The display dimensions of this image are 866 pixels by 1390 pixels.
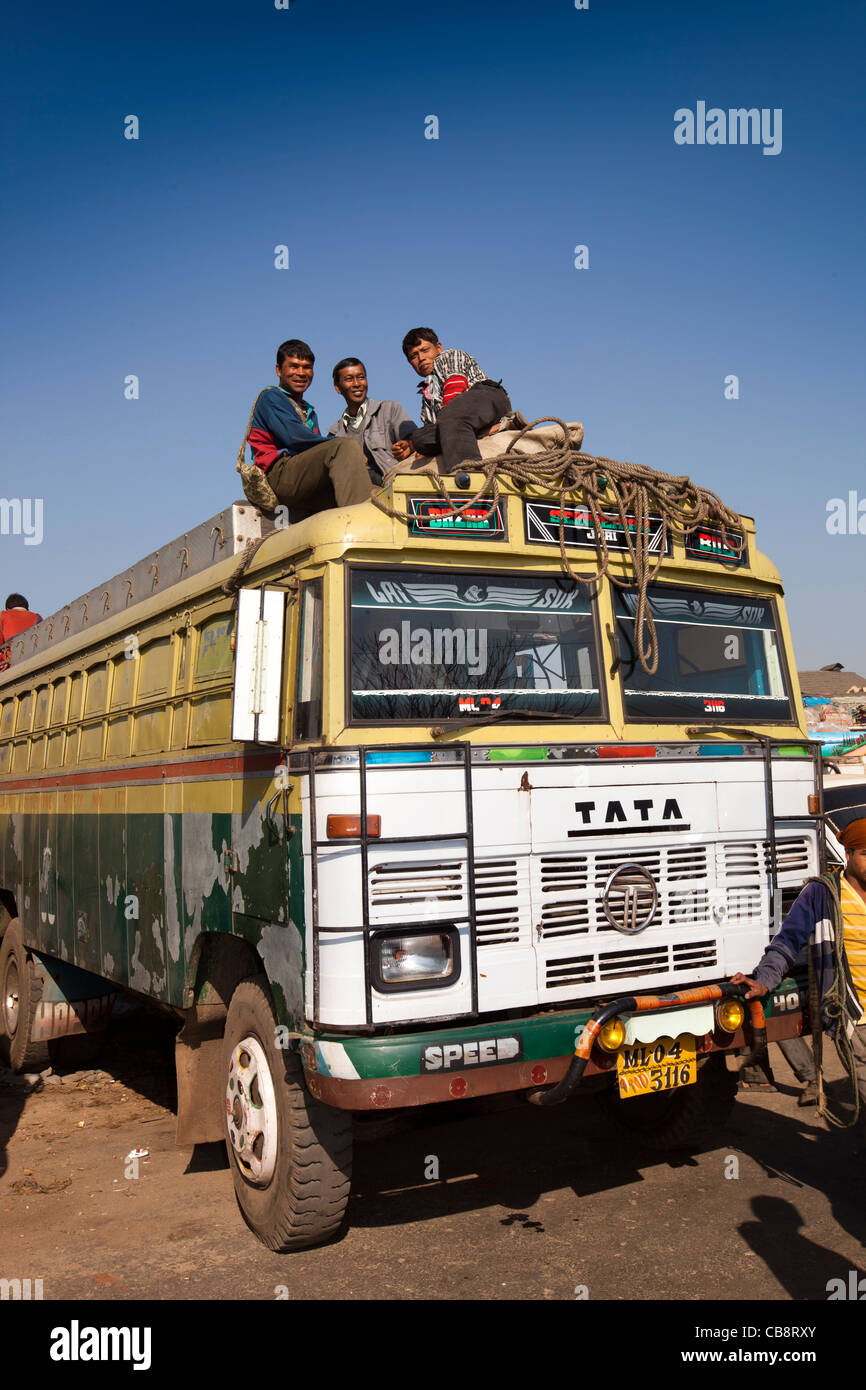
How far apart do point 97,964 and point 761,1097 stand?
14.3 feet

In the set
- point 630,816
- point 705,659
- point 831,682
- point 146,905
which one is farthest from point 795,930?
point 831,682

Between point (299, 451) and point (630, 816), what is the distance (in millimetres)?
2714

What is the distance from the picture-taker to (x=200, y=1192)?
5793 millimetres

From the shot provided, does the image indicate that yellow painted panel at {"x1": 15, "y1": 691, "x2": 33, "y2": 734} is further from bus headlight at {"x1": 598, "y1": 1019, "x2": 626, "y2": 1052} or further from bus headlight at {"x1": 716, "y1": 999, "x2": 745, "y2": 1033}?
bus headlight at {"x1": 716, "y1": 999, "x2": 745, "y2": 1033}

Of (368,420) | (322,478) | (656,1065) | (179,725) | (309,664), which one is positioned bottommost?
(656,1065)

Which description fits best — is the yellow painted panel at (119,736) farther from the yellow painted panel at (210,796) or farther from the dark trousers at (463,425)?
the dark trousers at (463,425)

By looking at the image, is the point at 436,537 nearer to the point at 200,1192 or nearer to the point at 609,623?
the point at 609,623

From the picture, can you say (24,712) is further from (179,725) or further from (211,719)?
(211,719)

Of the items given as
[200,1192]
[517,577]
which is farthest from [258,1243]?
[517,577]

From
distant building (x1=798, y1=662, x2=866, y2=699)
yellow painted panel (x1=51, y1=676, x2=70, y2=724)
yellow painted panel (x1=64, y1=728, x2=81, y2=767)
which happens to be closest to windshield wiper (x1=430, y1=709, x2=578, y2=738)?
yellow painted panel (x1=64, y1=728, x2=81, y2=767)

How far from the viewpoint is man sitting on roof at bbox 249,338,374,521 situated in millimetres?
5332

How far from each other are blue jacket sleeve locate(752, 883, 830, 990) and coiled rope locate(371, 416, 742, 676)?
1.20 meters

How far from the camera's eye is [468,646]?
15.4ft

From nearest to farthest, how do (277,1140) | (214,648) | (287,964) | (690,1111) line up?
(287,964), (277,1140), (214,648), (690,1111)
